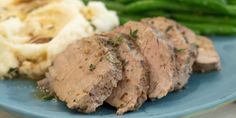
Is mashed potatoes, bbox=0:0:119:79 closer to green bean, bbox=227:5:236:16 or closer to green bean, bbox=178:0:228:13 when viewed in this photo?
green bean, bbox=178:0:228:13

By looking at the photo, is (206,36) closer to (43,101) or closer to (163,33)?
(163,33)

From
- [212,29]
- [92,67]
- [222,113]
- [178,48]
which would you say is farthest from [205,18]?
[92,67]

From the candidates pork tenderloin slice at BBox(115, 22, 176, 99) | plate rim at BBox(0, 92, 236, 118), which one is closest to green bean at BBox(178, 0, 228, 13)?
pork tenderloin slice at BBox(115, 22, 176, 99)

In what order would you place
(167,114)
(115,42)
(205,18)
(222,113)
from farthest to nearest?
(205,18) → (222,113) → (115,42) → (167,114)

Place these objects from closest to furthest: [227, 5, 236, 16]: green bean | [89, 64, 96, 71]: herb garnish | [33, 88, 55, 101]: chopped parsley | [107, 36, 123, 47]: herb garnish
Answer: [89, 64, 96, 71]: herb garnish → [33, 88, 55, 101]: chopped parsley → [107, 36, 123, 47]: herb garnish → [227, 5, 236, 16]: green bean

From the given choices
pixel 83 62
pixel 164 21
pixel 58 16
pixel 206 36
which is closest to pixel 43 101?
pixel 83 62

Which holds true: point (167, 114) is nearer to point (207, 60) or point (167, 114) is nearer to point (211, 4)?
point (207, 60)
